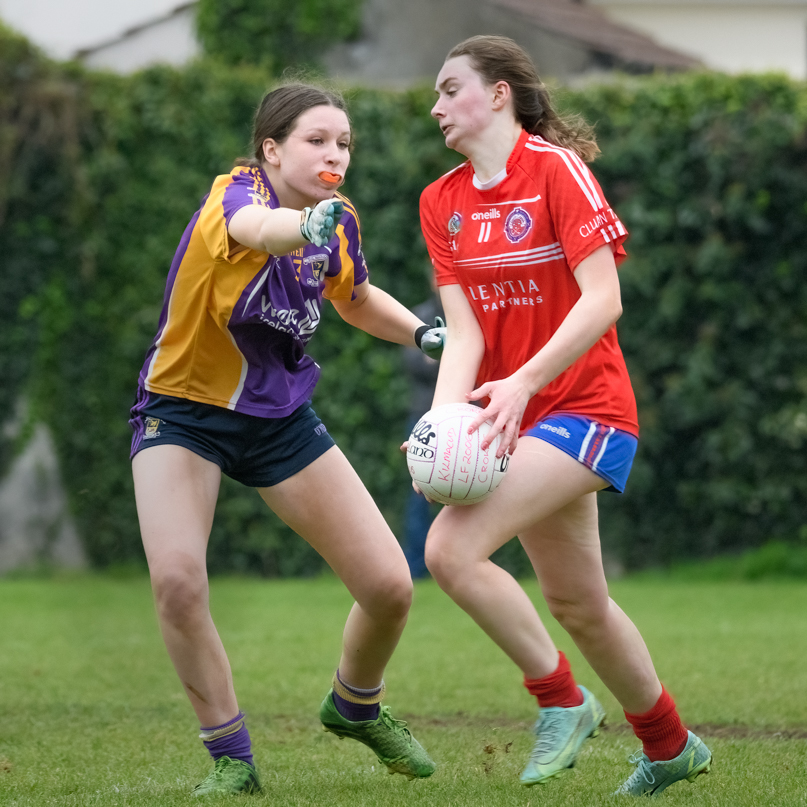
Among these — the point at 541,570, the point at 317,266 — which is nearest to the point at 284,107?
the point at 317,266

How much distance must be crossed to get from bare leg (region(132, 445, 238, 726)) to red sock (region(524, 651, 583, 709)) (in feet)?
3.22

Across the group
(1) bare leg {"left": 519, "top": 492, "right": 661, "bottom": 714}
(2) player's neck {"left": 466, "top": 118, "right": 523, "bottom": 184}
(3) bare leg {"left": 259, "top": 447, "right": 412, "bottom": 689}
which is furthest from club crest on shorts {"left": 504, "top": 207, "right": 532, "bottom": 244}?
(3) bare leg {"left": 259, "top": 447, "right": 412, "bottom": 689}

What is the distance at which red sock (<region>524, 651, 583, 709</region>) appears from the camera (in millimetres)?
3750

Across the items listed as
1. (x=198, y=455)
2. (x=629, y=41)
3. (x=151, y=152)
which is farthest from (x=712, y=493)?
(x=629, y=41)

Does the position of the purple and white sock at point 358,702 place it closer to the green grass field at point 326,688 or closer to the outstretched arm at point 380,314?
the green grass field at point 326,688

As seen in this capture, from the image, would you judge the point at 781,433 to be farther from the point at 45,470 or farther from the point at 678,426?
the point at 45,470

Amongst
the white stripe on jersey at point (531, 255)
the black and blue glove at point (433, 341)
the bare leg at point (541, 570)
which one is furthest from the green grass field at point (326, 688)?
the white stripe on jersey at point (531, 255)

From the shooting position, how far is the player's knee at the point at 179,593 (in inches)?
137

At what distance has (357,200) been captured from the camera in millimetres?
10672

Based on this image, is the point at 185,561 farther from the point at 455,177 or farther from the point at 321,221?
the point at 455,177

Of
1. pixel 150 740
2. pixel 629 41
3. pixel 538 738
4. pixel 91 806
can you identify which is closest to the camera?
pixel 91 806

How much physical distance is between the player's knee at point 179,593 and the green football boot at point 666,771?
146 centimetres

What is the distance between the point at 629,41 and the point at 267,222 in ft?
53.4

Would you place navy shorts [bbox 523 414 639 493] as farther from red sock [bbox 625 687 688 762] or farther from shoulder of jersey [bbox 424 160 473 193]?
shoulder of jersey [bbox 424 160 473 193]
